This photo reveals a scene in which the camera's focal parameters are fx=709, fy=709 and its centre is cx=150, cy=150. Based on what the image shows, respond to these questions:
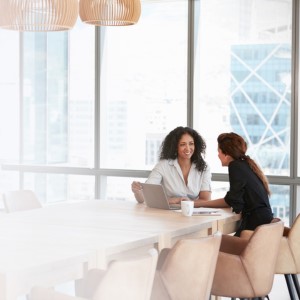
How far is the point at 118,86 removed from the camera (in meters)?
8.41

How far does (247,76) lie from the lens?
7641 millimetres

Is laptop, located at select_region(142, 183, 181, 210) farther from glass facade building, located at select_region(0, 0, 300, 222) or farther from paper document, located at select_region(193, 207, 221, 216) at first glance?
glass facade building, located at select_region(0, 0, 300, 222)

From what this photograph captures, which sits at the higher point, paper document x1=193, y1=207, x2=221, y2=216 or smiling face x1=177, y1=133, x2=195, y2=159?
smiling face x1=177, y1=133, x2=195, y2=159

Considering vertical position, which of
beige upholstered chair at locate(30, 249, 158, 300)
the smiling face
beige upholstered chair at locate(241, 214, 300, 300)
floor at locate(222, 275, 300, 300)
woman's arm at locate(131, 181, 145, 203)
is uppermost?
the smiling face

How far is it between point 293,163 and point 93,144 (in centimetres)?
251

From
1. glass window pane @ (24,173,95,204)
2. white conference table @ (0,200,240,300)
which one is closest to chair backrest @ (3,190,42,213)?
white conference table @ (0,200,240,300)

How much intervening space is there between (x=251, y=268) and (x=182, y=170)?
1715mm

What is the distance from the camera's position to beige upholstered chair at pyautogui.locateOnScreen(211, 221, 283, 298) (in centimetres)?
431

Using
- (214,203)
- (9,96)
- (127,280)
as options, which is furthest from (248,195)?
(9,96)

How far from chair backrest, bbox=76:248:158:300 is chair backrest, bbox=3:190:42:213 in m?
2.64

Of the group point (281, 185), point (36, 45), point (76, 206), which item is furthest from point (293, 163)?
point (36, 45)

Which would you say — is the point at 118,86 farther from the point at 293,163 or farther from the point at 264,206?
the point at 264,206

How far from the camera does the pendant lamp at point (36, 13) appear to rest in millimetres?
4837

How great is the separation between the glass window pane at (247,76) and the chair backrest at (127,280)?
4452mm
